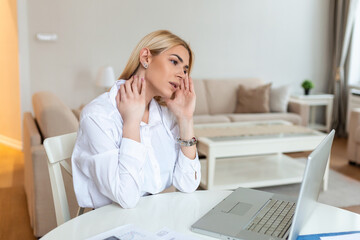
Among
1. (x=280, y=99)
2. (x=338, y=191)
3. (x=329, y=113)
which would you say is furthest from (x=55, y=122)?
(x=329, y=113)

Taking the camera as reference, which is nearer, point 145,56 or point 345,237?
point 345,237

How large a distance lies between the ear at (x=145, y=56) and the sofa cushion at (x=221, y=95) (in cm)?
388

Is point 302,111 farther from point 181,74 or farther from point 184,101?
point 181,74

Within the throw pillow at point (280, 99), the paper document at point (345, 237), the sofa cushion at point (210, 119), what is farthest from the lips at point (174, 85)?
the throw pillow at point (280, 99)

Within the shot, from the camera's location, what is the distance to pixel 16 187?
12.6 feet

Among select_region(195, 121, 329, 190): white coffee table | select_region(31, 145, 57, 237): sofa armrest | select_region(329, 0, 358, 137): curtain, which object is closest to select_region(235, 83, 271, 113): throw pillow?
select_region(195, 121, 329, 190): white coffee table

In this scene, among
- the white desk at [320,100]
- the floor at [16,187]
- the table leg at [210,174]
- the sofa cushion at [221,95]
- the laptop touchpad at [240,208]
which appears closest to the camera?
the laptop touchpad at [240,208]

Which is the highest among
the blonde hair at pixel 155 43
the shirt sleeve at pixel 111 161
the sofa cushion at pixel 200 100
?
the blonde hair at pixel 155 43

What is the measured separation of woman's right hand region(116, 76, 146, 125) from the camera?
152 cm

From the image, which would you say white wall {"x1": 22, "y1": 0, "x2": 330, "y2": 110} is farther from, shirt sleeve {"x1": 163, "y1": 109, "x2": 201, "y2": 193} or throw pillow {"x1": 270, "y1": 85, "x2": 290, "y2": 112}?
shirt sleeve {"x1": 163, "y1": 109, "x2": 201, "y2": 193}

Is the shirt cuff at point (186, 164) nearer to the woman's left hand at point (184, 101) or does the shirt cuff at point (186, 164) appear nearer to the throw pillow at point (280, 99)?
the woman's left hand at point (184, 101)

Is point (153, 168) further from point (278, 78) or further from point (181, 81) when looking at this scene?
point (278, 78)

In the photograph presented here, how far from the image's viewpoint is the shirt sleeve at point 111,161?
4.74ft

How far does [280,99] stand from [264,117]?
1.36 feet
